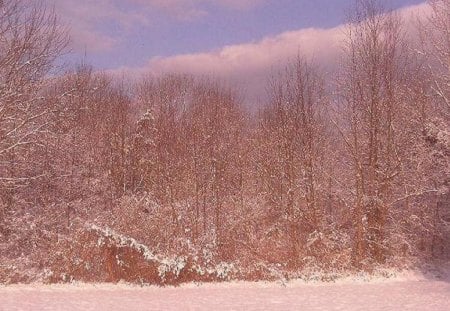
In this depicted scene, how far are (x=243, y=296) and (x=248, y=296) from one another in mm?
164

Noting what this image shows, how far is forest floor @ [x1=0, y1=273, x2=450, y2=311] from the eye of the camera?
13.6m

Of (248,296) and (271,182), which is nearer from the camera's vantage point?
(248,296)

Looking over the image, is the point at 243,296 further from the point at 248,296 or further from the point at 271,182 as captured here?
the point at 271,182

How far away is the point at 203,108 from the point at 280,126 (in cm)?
548

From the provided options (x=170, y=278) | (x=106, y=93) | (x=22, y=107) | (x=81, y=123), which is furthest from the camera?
(x=106, y=93)

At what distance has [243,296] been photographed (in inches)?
601

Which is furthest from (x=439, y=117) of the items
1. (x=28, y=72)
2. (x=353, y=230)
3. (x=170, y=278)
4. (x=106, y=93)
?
(x=106, y=93)

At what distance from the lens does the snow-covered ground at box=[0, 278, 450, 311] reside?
1359 cm

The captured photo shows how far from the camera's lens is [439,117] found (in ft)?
71.6

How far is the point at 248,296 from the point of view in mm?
15258

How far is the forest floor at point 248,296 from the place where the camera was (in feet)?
44.6

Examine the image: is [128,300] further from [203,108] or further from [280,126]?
[203,108]

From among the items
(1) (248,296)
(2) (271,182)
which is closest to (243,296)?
(1) (248,296)

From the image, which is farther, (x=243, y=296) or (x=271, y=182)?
(x=271, y=182)
